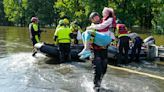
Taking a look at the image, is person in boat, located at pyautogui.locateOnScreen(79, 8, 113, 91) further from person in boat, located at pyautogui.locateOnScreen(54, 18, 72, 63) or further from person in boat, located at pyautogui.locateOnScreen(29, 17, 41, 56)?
person in boat, located at pyautogui.locateOnScreen(29, 17, 41, 56)

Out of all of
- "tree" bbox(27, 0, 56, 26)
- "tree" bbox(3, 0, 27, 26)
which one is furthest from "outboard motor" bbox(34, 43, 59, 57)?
"tree" bbox(3, 0, 27, 26)

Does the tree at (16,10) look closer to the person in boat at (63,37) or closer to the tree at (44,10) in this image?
the tree at (44,10)

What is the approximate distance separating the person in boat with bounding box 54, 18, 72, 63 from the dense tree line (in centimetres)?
3075

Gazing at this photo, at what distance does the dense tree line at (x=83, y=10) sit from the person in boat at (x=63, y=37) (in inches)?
1211

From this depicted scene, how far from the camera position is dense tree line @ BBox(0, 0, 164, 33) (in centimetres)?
5003

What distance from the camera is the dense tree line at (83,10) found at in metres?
50.0

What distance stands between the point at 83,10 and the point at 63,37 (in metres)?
45.3

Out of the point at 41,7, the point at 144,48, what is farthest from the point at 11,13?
the point at 144,48

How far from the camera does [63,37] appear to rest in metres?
13.4

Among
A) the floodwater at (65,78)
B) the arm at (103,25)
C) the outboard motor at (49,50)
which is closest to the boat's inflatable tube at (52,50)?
the outboard motor at (49,50)

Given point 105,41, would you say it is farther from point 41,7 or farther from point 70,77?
point 41,7

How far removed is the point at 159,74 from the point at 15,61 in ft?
18.4

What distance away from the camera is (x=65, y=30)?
1334 centimetres

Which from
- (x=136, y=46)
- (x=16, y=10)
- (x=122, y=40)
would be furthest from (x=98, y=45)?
(x=16, y=10)
